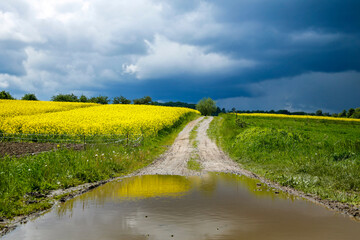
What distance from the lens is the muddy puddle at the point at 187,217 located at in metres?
6.89

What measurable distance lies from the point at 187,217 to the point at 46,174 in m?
7.58

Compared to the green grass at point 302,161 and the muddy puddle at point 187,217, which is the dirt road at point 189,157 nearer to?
the green grass at point 302,161

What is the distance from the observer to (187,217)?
313 inches

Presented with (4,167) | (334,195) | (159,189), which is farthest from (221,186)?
(4,167)

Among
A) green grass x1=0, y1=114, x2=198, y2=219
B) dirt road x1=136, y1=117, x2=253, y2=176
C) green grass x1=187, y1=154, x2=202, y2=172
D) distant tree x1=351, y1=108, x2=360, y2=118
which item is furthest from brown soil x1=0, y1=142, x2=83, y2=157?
distant tree x1=351, y1=108, x2=360, y2=118

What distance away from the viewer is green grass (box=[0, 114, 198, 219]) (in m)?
9.08

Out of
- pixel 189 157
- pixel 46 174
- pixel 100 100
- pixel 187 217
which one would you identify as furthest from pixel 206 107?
pixel 187 217

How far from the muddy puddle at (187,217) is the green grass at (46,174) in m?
1.16

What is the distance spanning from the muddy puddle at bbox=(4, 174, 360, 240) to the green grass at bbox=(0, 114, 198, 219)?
1.16 meters

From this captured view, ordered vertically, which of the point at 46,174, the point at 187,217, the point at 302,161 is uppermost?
the point at 302,161

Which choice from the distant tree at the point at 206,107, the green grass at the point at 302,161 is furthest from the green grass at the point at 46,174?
the distant tree at the point at 206,107

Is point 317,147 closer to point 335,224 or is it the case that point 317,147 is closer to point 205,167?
point 205,167

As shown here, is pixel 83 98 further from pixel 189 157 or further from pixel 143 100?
pixel 189 157

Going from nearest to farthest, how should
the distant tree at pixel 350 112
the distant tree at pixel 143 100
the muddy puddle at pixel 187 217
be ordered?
1. the muddy puddle at pixel 187 217
2. the distant tree at pixel 350 112
3. the distant tree at pixel 143 100
